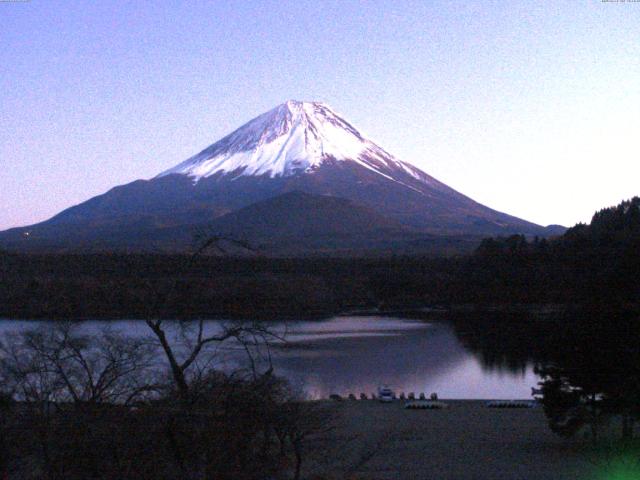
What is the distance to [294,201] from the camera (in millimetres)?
71688

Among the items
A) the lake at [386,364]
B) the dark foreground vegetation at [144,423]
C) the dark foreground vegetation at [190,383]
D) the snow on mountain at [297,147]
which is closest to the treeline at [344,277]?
the dark foreground vegetation at [190,383]

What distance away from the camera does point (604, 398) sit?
961cm

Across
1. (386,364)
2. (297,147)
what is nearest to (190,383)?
(386,364)

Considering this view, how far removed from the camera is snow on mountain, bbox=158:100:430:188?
278ft

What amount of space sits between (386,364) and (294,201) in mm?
53119

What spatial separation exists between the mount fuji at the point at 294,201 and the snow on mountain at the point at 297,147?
0.10m

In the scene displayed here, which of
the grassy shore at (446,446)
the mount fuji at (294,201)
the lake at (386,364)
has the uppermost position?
the mount fuji at (294,201)

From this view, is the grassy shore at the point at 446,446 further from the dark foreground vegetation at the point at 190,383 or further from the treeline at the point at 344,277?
the treeline at the point at 344,277

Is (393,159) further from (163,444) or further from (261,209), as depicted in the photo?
(163,444)

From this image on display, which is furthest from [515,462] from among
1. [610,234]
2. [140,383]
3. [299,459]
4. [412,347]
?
[610,234]

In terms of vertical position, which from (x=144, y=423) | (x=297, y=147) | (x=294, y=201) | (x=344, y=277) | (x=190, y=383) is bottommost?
(x=344, y=277)

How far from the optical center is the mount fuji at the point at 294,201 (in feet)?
210

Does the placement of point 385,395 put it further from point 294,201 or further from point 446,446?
point 294,201

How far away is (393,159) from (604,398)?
77568 mm
